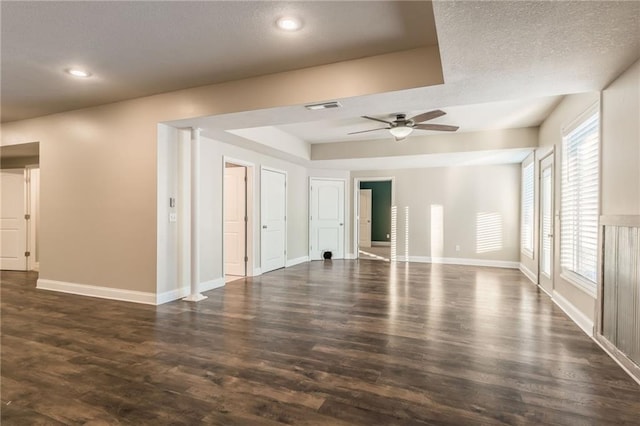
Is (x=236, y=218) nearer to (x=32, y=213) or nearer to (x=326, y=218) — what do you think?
(x=326, y=218)

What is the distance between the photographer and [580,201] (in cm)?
369

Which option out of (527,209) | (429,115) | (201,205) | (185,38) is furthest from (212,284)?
(527,209)

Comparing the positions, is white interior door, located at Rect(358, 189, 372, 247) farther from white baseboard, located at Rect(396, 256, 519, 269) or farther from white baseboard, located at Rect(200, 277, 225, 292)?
white baseboard, located at Rect(200, 277, 225, 292)

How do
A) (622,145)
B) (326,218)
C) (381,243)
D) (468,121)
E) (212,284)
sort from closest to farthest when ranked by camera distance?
1. (622,145)
2. (212,284)
3. (468,121)
4. (326,218)
5. (381,243)

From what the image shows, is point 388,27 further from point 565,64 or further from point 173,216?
point 173,216

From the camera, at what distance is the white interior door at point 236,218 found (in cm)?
611

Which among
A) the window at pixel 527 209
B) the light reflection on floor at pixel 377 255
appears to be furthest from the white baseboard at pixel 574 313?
the light reflection on floor at pixel 377 255

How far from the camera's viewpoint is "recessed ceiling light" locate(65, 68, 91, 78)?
3389 mm

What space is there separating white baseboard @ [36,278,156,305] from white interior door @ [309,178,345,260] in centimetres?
435

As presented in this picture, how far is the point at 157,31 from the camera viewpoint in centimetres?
265

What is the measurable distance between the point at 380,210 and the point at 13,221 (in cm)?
958

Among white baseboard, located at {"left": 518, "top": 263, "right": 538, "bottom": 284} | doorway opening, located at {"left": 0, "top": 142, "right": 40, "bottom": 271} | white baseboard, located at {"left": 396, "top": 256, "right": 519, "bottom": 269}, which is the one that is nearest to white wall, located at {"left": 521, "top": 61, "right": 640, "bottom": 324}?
white baseboard, located at {"left": 518, "top": 263, "right": 538, "bottom": 284}

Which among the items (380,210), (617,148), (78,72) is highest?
(78,72)

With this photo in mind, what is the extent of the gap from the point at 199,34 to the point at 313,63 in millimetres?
1074
